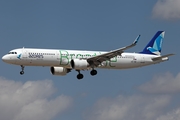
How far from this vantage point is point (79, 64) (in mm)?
105312

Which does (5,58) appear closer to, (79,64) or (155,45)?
(79,64)

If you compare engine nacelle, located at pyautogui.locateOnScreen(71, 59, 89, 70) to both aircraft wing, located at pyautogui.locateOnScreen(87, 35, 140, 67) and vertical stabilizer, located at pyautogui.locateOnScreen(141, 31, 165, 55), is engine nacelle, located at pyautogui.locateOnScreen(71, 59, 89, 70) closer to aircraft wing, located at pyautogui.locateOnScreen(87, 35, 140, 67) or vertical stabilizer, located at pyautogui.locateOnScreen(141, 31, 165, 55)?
aircraft wing, located at pyautogui.locateOnScreen(87, 35, 140, 67)

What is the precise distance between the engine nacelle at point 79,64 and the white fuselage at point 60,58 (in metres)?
1.15

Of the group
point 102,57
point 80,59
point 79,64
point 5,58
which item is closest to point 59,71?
point 80,59

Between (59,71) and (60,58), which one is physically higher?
(60,58)

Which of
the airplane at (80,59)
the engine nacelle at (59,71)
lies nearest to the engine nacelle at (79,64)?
the airplane at (80,59)

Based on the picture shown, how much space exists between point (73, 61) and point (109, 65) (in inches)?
304

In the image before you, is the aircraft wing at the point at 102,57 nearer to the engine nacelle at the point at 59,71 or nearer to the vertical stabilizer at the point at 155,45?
the engine nacelle at the point at 59,71

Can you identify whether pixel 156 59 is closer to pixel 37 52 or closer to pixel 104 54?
pixel 104 54

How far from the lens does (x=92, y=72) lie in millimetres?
108000

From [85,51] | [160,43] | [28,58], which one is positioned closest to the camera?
[28,58]

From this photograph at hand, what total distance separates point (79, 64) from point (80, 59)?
1.57 m

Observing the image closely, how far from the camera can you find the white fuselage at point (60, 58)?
336 feet

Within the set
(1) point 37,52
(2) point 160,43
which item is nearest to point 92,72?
(1) point 37,52
